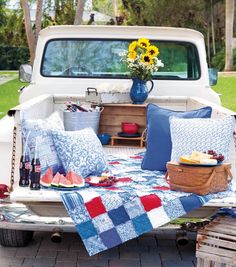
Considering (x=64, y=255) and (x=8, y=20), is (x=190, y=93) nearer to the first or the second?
(x=64, y=255)

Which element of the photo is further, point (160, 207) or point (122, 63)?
point (122, 63)

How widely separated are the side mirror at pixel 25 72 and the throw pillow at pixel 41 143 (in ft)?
7.24

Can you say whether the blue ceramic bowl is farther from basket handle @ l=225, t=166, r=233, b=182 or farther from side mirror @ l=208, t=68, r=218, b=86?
basket handle @ l=225, t=166, r=233, b=182

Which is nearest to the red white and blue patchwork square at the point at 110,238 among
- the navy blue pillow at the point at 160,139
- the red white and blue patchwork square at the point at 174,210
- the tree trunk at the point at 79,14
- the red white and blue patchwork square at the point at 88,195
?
the red white and blue patchwork square at the point at 88,195

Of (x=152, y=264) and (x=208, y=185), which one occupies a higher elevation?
(x=208, y=185)

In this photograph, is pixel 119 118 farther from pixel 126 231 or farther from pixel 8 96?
pixel 8 96

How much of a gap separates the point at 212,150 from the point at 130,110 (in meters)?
2.18

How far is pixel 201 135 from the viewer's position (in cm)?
468

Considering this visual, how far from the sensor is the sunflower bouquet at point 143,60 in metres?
6.58

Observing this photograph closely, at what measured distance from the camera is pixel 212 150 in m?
4.55

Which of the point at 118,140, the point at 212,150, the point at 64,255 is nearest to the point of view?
the point at 212,150

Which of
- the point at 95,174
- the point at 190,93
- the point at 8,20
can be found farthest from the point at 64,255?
the point at 8,20

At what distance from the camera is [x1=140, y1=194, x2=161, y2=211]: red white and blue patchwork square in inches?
163

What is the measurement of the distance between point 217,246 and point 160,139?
129 cm
